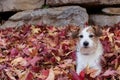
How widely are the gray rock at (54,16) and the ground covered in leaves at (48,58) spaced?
1.04 metres

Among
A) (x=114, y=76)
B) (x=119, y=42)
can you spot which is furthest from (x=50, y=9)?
(x=114, y=76)

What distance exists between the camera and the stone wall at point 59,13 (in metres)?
8.07

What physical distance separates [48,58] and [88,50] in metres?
0.92

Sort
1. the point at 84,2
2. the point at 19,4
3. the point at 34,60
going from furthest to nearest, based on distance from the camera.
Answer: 1. the point at 19,4
2. the point at 84,2
3. the point at 34,60

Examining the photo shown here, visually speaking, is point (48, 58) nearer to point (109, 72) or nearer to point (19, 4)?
point (109, 72)

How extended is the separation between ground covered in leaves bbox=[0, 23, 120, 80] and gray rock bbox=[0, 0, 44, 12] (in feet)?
5.88

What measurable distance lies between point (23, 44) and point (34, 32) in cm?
111

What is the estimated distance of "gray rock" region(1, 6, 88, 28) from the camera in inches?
318

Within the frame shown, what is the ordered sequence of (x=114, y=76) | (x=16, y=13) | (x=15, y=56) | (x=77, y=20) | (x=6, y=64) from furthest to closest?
1. (x=16, y=13)
2. (x=77, y=20)
3. (x=15, y=56)
4. (x=6, y=64)
5. (x=114, y=76)

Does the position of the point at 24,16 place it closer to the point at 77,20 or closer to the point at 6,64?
the point at 77,20

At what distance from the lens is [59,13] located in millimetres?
8180

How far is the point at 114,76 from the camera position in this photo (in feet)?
13.3

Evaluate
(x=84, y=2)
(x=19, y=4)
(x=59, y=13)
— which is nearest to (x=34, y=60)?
(x=59, y=13)

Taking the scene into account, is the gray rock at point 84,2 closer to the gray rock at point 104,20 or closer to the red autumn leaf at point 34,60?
the gray rock at point 104,20
